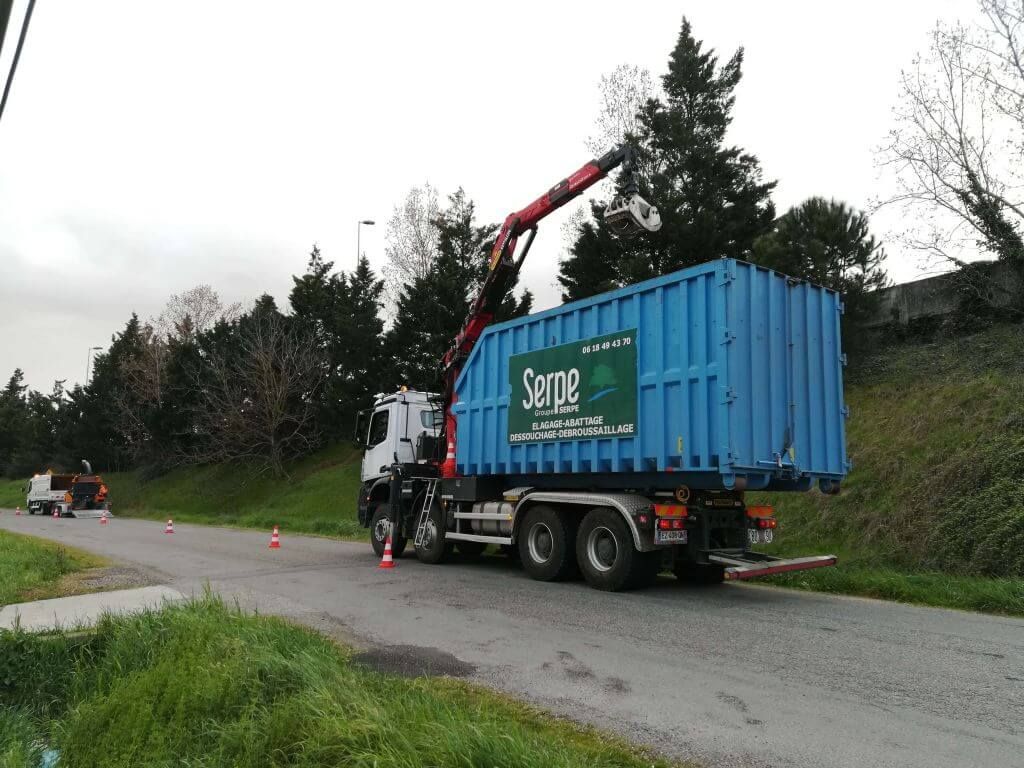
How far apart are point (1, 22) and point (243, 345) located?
35419 mm

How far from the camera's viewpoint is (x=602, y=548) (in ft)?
30.7

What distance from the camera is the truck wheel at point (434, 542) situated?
39.8 ft

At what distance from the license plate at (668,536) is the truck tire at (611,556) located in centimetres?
42

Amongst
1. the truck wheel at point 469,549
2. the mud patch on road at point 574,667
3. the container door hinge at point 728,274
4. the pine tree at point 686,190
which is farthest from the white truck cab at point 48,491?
the mud patch on road at point 574,667

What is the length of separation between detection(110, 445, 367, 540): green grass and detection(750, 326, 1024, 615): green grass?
11.6 metres

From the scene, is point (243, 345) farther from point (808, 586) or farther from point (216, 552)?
point (808, 586)

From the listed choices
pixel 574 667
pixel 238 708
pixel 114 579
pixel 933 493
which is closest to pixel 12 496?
pixel 114 579

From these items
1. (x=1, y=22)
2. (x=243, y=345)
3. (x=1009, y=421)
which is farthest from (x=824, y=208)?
(x=243, y=345)

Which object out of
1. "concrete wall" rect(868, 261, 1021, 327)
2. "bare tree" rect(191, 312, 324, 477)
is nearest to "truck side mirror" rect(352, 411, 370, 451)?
"concrete wall" rect(868, 261, 1021, 327)

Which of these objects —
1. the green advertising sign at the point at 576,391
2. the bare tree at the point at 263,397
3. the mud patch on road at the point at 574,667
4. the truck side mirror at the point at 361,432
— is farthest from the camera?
the bare tree at the point at 263,397

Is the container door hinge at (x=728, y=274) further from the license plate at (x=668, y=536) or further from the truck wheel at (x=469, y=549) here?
the truck wheel at (x=469, y=549)

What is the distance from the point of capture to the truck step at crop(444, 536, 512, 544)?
35.7ft

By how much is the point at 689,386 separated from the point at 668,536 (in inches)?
68.8

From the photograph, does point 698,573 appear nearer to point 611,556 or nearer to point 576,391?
point 611,556
